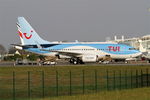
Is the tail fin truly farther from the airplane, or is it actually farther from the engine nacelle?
the engine nacelle

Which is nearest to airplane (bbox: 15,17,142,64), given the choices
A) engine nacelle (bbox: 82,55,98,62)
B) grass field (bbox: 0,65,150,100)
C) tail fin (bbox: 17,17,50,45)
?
engine nacelle (bbox: 82,55,98,62)

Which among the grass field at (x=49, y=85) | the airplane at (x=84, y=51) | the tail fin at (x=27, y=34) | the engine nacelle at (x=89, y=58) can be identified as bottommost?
the grass field at (x=49, y=85)

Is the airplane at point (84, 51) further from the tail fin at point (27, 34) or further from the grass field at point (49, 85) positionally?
the grass field at point (49, 85)

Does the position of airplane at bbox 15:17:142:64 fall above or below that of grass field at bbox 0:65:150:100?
above

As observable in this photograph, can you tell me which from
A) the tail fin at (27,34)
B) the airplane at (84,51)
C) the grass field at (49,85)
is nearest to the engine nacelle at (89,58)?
the airplane at (84,51)

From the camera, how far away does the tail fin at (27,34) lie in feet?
291

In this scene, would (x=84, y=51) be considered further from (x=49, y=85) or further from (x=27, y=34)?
(x=49, y=85)

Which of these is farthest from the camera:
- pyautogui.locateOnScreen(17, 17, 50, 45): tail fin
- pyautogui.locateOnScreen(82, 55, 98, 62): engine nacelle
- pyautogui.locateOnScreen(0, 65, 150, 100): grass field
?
pyautogui.locateOnScreen(17, 17, 50, 45): tail fin

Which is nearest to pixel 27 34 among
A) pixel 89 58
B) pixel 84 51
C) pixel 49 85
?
pixel 84 51

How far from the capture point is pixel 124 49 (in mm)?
83625

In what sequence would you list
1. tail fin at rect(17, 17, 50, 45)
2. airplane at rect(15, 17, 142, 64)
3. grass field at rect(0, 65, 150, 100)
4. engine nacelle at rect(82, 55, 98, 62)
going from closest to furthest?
grass field at rect(0, 65, 150, 100)
engine nacelle at rect(82, 55, 98, 62)
airplane at rect(15, 17, 142, 64)
tail fin at rect(17, 17, 50, 45)

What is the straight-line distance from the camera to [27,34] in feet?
297

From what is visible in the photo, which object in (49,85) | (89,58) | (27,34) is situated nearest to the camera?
(49,85)

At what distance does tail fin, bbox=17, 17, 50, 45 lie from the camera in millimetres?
88562
